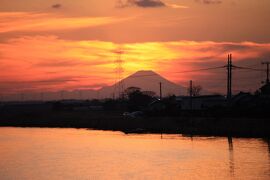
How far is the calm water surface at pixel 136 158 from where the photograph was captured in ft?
90.1

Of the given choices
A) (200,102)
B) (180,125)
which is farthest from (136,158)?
(200,102)

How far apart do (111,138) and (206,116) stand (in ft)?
39.7

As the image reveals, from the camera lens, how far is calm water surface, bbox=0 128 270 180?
27.5 m

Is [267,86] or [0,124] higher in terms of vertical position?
[267,86]

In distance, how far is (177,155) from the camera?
34.9 meters

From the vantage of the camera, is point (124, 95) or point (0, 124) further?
point (124, 95)

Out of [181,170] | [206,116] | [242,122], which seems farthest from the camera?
[206,116]

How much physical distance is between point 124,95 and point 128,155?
83.1 metres

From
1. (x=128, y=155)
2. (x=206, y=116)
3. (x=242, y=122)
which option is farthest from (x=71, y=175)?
(x=206, y=116)

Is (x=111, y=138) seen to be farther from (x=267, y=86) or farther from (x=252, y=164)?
(x=267, y=86)

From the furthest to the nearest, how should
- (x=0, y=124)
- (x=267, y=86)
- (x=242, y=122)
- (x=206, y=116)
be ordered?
(x=0, y=124) → (x=267, y=86) → (x=206, y=116) → (x=242, y=122)

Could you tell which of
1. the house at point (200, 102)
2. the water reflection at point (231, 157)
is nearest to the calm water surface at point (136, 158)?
the water reflection at point (231, 157)

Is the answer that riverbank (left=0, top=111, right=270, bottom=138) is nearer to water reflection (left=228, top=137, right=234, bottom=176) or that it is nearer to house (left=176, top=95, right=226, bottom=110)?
water reflection (left=228, top=137, right=234, bottom=176)

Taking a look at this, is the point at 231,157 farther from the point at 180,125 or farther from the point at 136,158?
the point at 180,125
